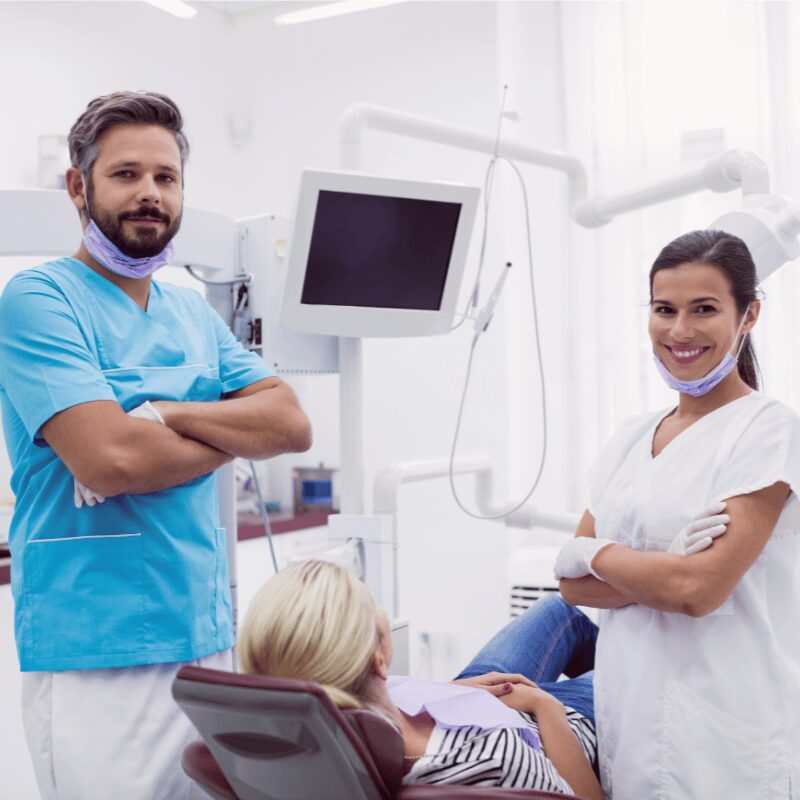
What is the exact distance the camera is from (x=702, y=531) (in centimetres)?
124

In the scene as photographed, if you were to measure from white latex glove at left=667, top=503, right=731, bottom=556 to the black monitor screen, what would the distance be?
810mm

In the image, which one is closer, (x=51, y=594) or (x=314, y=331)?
(x=51, y=594)

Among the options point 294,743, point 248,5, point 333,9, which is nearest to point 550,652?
point 294,743

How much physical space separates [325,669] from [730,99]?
2.39 meters

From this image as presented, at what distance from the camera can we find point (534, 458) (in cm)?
330

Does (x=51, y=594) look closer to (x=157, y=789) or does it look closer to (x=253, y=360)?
(x=157, y=789)

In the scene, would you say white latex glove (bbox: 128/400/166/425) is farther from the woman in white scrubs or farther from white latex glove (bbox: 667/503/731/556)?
white latex glove (bbox: 667/503/731/556)

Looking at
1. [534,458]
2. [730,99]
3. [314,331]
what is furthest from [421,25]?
[314,331]

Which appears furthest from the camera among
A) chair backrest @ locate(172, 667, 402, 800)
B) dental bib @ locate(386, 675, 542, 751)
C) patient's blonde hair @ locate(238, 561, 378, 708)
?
dental bib @ locate(386, 675, 542, 751)

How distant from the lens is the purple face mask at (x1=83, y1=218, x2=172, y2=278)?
4.60 feet

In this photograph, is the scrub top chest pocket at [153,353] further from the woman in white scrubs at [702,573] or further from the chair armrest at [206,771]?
the woman in white scrubs at [702,573]

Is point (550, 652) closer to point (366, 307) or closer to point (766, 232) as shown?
point (366, 307)

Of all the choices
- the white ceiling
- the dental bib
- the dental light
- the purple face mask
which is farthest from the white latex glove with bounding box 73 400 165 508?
the white ceiling

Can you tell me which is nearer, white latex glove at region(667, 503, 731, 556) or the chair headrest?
the chair headrest
